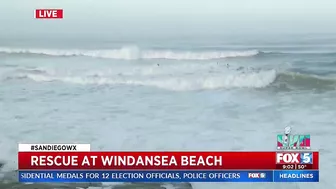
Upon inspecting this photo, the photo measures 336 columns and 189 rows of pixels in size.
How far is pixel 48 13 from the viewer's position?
2195 mm

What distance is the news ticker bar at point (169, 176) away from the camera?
2.15m

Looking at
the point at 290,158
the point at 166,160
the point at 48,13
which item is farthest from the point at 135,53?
the point at 290,158

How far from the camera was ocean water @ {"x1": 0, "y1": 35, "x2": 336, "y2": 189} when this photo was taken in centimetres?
221

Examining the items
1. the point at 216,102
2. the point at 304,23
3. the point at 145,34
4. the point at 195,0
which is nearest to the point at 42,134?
the point at 145,34

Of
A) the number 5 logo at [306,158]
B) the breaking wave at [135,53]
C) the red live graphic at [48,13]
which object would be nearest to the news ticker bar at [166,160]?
the number 5 logo at [306,158]

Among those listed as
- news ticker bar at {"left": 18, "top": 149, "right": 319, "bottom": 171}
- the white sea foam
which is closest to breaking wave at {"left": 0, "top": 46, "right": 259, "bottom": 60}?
the white sea foam

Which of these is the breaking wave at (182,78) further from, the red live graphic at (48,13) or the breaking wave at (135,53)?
the red live graphic at (48,13)

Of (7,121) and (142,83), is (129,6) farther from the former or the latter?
(7,121)

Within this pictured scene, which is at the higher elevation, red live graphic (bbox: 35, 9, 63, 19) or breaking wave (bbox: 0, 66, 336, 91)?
red live graphic (bbox: 35, 9, 63, 19)

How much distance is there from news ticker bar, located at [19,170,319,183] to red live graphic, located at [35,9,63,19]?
88cm

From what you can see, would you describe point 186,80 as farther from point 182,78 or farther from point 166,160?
point 166,160

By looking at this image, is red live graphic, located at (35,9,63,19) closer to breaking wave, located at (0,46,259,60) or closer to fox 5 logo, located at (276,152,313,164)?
breaking wave, located at (0,46,259,60)

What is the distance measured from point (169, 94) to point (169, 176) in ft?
1.53

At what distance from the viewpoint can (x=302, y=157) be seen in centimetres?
216
